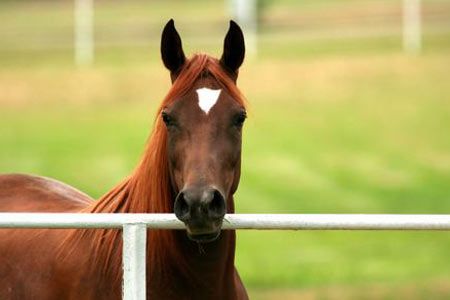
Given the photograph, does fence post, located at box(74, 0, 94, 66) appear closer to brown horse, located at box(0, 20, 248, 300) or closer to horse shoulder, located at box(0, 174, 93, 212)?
horse shoulder, located at box(0, 174, 93, 212)

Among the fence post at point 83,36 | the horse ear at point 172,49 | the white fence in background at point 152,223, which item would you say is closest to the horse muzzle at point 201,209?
the white fence in background at point 152,223

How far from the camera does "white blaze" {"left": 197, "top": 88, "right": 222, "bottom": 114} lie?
4.76 m

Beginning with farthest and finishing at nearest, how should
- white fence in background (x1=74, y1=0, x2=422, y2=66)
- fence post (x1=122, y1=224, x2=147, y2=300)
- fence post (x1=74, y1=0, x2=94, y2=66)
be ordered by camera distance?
1. fence post (x1=74, y1=0, x2=94, y2=66)
2. white fence in background (x1=74, y1=0, x2=422, y2=66)
3. fence post (x1=122, y1=224, x2=147, y2=300)

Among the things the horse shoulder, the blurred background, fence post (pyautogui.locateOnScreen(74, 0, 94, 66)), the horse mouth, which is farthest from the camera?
fence post (pyautogui.locateOnScreen(74, 0, 94, 66))

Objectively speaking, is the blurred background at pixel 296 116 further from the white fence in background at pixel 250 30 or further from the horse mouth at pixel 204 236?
the horse mouth at pixel 204 236

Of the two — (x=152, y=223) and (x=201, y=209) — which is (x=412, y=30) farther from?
(x=201, y=209)

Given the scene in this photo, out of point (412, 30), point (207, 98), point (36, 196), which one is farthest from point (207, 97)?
point (412, 30)

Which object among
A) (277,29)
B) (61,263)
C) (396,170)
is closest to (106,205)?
(61,263)

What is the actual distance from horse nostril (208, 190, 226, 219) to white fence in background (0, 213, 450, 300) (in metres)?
0.20

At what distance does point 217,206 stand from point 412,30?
924 inches

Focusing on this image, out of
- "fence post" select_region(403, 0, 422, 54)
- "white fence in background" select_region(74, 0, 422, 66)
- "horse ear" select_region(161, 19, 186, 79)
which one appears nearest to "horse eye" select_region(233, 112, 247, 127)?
"horse ear" select_region(161, 19, 186, 79)

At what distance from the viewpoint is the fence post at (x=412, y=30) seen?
1054 inches

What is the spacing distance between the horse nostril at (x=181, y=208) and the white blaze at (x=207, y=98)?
1.62ft

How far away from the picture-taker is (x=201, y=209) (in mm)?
4355
